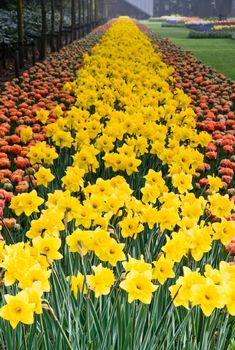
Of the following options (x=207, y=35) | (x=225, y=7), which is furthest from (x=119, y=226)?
(x=225, y=7)

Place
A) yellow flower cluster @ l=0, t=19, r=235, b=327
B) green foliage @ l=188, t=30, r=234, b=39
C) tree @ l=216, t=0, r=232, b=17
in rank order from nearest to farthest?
yellow flower cluster @ l=0, t=19, r=235, b=327, green foliage @ l=188, t=30, r=234, b=39, tree @ l=216, t=0, r=232, b=17

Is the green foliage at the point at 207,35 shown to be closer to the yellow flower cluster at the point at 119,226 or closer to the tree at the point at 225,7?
the yellow flower cluster at the point at 119,226

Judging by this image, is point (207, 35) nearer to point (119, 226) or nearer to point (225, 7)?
point (119, 226)

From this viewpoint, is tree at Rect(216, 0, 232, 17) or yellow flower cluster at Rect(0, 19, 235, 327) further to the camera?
tree at Rect(216, 0, 232, 17)

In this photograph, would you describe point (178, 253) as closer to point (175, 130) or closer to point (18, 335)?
point (18, 335)

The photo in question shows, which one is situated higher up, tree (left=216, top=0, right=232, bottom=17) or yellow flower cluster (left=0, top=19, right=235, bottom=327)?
tree (left=216, top=0, right=232, bottom=17)

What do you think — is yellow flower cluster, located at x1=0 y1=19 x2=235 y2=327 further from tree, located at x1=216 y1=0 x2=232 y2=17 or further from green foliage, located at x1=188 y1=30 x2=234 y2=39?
tree, located at x1=216 y1=0 x2=232 y2=17

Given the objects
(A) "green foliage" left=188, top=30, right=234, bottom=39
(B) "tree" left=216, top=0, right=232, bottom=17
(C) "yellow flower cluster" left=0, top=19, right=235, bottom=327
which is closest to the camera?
(C) "yellow flower cluster" left=0, top=19, right=235, bottom=327

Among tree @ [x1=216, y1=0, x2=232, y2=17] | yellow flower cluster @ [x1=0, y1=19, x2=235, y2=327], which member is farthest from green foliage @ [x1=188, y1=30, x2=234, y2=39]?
tree @ [x1=216, y1=0, x2=232, y2=17]

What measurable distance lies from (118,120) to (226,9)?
278 ft

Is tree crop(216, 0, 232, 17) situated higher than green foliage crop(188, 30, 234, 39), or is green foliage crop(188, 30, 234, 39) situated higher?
tree crop(216, 0, 232, 17)

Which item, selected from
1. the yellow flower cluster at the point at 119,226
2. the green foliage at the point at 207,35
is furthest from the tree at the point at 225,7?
the yellow flower cluster at the point at 119,226

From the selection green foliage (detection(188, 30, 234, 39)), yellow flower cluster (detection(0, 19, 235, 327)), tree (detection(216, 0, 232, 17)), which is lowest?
yellow flower cluster (detection(0, 19, 235, 327))

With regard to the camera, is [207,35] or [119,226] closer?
[119,226]
